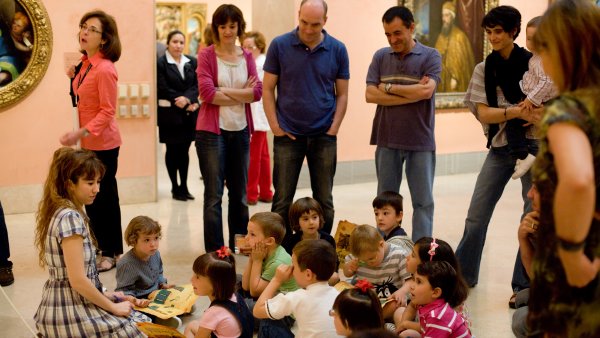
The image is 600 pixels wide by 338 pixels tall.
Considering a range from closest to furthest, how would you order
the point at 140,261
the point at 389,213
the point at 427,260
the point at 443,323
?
the point at 443,323 < the point at 427,260 < the point at 140,261 < the point at 389,213

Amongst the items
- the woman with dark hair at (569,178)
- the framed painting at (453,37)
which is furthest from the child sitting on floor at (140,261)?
the framed painting at (453,37)

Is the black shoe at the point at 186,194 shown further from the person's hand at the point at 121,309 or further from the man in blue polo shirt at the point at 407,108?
the person's hand at the point at 121,309

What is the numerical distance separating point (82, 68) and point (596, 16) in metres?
4.49

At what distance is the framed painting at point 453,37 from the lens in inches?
429

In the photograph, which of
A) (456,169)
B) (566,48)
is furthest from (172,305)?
(456,169)

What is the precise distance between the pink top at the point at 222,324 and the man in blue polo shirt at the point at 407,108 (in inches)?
89.4

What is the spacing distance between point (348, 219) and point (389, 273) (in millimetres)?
3187

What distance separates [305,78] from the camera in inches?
242

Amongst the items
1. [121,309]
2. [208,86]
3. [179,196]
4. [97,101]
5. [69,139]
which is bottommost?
[179,196]

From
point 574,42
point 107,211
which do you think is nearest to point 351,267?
point 107,211

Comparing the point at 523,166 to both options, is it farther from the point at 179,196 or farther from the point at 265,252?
the point at 179,196

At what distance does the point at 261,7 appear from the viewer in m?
9.89

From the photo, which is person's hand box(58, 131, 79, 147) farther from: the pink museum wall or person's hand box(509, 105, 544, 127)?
person's hand box(509, 105, 544, 127)

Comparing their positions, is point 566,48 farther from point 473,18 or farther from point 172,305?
point 473,18
